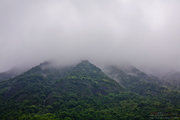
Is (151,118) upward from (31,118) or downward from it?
downward

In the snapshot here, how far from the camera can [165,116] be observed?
190 m

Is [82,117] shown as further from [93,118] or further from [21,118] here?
[21,118]

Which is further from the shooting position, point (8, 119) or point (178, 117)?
point (8, 119)

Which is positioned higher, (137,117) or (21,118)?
(21,118)

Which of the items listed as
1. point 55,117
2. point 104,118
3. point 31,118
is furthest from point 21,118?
point 104,118

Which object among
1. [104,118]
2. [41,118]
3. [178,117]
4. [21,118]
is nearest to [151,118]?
[178,117]

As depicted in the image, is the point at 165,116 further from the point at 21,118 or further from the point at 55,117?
the point at 21,118

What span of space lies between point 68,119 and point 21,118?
4848 cm

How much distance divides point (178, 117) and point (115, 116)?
60976 mm

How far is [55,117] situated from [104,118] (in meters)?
50.5

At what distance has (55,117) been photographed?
642 ft

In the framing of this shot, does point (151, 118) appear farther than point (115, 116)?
→ No

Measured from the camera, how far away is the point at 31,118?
190m

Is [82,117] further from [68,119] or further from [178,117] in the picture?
[178,117]
